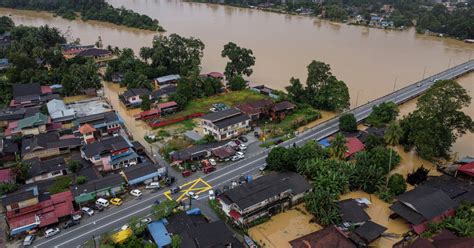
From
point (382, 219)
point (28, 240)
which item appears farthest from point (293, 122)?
point (28, 240)

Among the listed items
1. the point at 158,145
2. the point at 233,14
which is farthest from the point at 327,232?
the point at 233,14

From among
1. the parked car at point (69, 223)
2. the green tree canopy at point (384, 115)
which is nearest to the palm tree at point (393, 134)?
the green tree canopy at point (384, 115)

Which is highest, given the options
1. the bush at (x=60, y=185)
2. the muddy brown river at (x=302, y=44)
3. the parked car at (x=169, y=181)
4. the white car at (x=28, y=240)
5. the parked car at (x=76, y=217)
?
the muddy brown river at (x=302, y=44)

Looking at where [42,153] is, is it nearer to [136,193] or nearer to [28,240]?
[136,193]

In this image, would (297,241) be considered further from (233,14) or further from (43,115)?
(233,14)

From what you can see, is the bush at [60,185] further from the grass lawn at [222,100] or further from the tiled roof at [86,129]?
the grass lawn at [222,100]

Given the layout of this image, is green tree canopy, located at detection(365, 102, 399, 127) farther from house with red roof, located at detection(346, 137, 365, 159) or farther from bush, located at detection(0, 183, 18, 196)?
bush, located at detection(0, 183, 18, 196)
